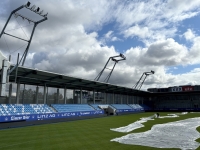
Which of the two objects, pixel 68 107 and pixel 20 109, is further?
pixel 68 107

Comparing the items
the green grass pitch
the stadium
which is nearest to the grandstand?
the stadium

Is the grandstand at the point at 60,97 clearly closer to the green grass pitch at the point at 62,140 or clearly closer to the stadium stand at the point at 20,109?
the stadium stand at the point at 20,109

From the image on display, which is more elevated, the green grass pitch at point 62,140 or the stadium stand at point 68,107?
the stadium stand at point 68,107

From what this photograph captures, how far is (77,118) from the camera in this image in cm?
3419

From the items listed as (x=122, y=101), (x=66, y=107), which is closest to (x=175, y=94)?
(x=122, y=101)

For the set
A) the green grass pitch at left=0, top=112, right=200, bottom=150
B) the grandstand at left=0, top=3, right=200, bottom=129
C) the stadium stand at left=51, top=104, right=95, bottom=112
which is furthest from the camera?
the stadium stand at left=51, top=104, right=95, bottom=112

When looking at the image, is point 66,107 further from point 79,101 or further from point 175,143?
point 175,143

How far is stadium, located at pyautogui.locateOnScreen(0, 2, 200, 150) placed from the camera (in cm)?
1063

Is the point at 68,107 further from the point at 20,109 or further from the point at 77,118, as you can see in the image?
the point at 20,109

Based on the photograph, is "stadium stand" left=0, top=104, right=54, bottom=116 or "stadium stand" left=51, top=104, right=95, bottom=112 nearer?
"stadium stand" left=0, top=104, right=54, bottom=116

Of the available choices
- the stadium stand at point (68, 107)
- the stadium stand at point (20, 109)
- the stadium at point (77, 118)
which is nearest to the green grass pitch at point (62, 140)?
the stadium at point (77, 118)

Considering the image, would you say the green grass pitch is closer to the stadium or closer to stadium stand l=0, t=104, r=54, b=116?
the stadium

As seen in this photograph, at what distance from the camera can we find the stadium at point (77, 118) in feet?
34.9

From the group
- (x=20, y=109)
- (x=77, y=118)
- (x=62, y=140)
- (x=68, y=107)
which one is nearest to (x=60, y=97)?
(x=68, y=107)
